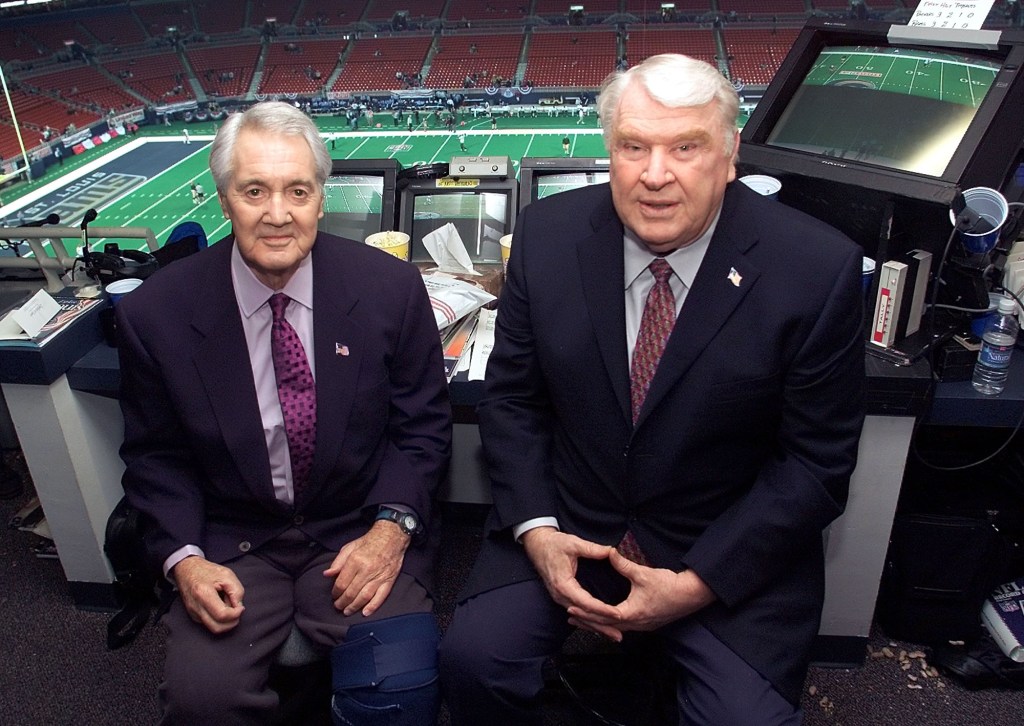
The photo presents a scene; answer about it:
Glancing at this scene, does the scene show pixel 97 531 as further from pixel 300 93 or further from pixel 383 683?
pixel 300 93

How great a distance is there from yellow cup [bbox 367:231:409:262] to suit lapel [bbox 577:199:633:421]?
0.79 m

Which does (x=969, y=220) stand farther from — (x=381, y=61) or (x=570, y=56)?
(x=381, y=61)

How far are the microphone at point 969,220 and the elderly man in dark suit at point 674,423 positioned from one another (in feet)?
1.41

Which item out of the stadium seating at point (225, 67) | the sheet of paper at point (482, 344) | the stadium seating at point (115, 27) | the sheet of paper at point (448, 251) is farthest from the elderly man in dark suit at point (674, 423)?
the stadium seating at point (115, 27)

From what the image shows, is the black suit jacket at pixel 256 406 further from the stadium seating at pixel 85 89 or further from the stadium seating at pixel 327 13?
the stadium seating at pixel 85 89

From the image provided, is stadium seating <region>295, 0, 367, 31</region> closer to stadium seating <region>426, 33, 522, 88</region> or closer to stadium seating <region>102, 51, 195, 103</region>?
stadium seating <region>426, 33, 522, 88</region>

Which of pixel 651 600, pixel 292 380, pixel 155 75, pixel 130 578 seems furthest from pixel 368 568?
pixel 155 75

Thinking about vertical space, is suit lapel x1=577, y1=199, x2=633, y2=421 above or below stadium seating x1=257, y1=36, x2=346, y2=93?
below

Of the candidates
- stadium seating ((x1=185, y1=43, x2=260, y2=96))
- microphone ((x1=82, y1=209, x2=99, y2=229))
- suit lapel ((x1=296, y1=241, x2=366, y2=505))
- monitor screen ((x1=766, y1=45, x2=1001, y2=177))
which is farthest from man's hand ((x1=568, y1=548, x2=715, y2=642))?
stadium seating ((x1=185, y1=43, x2=260, y2=96))

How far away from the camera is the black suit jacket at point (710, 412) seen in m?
1.19

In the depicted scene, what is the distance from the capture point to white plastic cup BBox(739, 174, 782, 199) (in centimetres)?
173

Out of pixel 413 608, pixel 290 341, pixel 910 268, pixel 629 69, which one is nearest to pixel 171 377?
pixel 290 341

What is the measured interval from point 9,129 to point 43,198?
25cm

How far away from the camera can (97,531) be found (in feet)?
6.27
